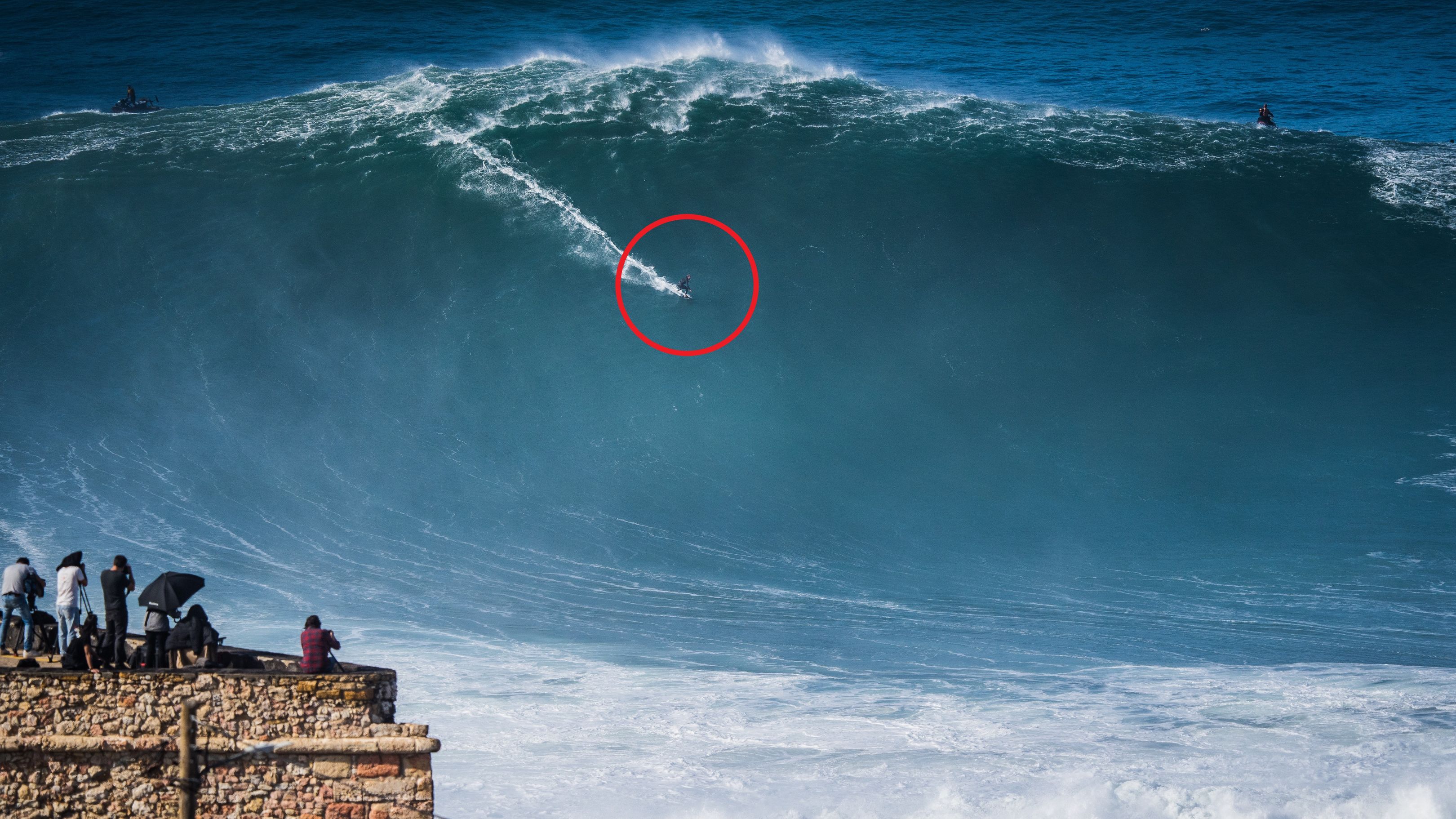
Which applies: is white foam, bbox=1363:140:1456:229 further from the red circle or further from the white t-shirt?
the white t-shirt

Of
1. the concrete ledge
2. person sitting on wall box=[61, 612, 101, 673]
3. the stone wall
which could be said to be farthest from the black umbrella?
the concrete ledge

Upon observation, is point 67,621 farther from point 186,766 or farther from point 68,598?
point 186,766

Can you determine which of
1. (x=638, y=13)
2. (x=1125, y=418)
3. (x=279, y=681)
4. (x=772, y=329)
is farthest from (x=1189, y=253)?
(x=279, y=681)

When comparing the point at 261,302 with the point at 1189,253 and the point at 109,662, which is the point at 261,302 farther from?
the point at 1189,253

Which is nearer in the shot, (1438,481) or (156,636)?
(156,636)

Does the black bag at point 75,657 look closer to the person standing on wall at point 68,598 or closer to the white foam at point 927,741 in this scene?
the person standing on wall at point 68,598

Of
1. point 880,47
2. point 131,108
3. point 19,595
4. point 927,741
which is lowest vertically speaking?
point 927,741

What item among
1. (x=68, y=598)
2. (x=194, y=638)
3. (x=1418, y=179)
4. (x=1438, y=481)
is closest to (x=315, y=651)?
(x=194, y=638)

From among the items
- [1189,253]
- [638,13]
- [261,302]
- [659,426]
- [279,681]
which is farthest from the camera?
[638,13]
